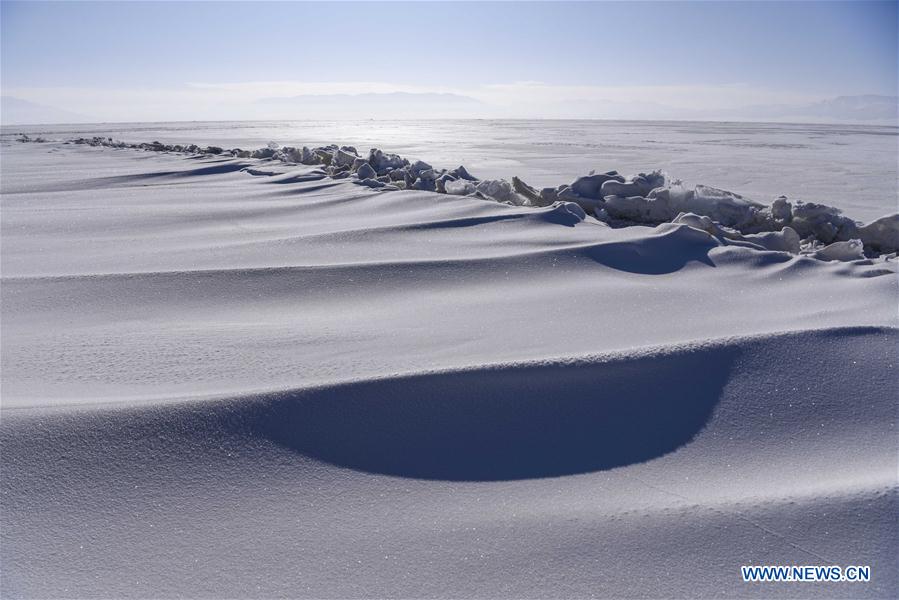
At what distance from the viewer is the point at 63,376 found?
1461mm

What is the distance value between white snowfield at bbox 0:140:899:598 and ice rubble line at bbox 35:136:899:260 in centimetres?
41

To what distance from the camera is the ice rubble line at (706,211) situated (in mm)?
2691

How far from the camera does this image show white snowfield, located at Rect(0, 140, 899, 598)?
0.89 meters

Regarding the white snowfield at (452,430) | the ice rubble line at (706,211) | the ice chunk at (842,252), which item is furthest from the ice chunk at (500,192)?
the ice chunk at (842,252)

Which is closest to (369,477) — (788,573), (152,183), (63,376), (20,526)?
(20,526)

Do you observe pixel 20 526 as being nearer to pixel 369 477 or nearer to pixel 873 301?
pixel 369 477

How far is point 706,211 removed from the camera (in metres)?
3.23

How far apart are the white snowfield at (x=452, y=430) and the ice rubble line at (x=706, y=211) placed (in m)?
0.41

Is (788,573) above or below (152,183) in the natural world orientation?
below

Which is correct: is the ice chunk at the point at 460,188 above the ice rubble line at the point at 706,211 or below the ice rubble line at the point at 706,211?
above

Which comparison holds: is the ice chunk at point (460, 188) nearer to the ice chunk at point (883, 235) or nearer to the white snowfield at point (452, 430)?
the white snowfield at point (452, 430)

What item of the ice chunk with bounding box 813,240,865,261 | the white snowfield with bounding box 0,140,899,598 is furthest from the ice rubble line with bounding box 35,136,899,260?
the white snowfield with bounding box 0,140,899,598

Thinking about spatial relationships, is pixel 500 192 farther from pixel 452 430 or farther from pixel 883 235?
pixel 452 430

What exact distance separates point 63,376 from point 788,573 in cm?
150
